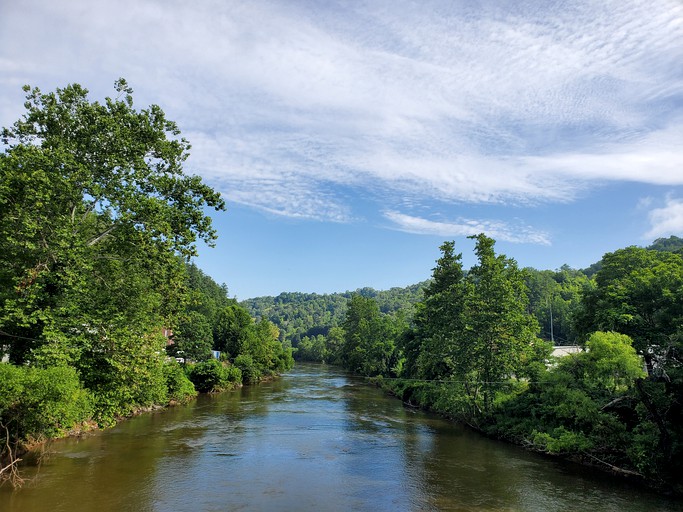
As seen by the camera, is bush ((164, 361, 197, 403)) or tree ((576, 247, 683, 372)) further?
bush ((164, 361, 197, 403))

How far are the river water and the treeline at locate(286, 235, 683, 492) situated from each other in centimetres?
188

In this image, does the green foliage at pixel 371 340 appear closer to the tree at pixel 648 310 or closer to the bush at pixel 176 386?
the bush at pixel 176 386

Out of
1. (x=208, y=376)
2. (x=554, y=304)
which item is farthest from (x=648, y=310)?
(x=554, y=304)

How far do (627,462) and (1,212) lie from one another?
108 ft

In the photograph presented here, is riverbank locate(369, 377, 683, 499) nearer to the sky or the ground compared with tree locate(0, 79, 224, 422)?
nearer to the ground

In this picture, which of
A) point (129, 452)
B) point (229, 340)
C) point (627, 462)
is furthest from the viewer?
point (229, 340)

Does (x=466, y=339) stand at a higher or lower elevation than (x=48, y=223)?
lower

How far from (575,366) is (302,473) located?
18.5 m

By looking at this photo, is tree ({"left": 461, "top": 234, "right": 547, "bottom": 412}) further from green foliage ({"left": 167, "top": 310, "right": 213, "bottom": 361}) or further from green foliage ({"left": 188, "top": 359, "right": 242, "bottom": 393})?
green foliage ({"left": 167, "top": 310, "right": 213, "bottom": 361})

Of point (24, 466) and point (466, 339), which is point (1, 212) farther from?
point (466, 339)

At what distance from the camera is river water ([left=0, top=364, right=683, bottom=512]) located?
698 inches

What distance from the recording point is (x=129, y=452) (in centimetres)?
2423

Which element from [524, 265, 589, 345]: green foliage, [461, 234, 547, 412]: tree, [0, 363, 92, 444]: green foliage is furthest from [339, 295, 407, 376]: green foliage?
[0, 363, 92, 444]: green foliage

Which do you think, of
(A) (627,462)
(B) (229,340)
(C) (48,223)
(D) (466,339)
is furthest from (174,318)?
(B) (229,340)
